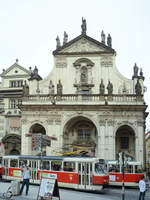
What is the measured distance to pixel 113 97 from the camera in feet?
112

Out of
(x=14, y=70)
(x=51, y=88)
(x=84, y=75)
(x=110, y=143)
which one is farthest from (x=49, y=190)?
(x=14, y=70)

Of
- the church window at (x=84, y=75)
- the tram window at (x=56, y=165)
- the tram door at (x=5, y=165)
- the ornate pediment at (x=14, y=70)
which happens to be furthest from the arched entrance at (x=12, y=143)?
the tram window at (x=56, y=165)

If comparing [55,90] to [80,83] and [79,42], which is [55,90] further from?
[79,42]

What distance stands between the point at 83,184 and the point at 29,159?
6033 mm

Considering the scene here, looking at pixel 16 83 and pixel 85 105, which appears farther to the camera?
pixel 16 83

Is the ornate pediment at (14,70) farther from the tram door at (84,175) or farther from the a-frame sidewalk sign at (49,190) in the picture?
the a-frame sidewalk sign at (49,190)

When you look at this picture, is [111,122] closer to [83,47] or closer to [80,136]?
[80,136]

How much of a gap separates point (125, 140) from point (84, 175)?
13711 mm

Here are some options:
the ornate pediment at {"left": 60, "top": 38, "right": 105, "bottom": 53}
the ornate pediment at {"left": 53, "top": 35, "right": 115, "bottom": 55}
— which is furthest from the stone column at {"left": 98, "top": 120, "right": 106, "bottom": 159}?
the ornate pediment at {"left": 60, "top": 38, "right": 105, "bottom": 53}

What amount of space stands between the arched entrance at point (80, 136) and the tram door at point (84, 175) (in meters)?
11.3

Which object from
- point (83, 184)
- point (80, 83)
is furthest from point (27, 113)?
point (83, 184)

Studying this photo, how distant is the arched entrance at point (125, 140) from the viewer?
114 feet

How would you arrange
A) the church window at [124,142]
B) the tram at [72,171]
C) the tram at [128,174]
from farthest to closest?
A: 1. the church window at [124,142]
2. the tram at [128,174]
3. the tram at [72,171]

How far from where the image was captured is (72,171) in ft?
76.8
